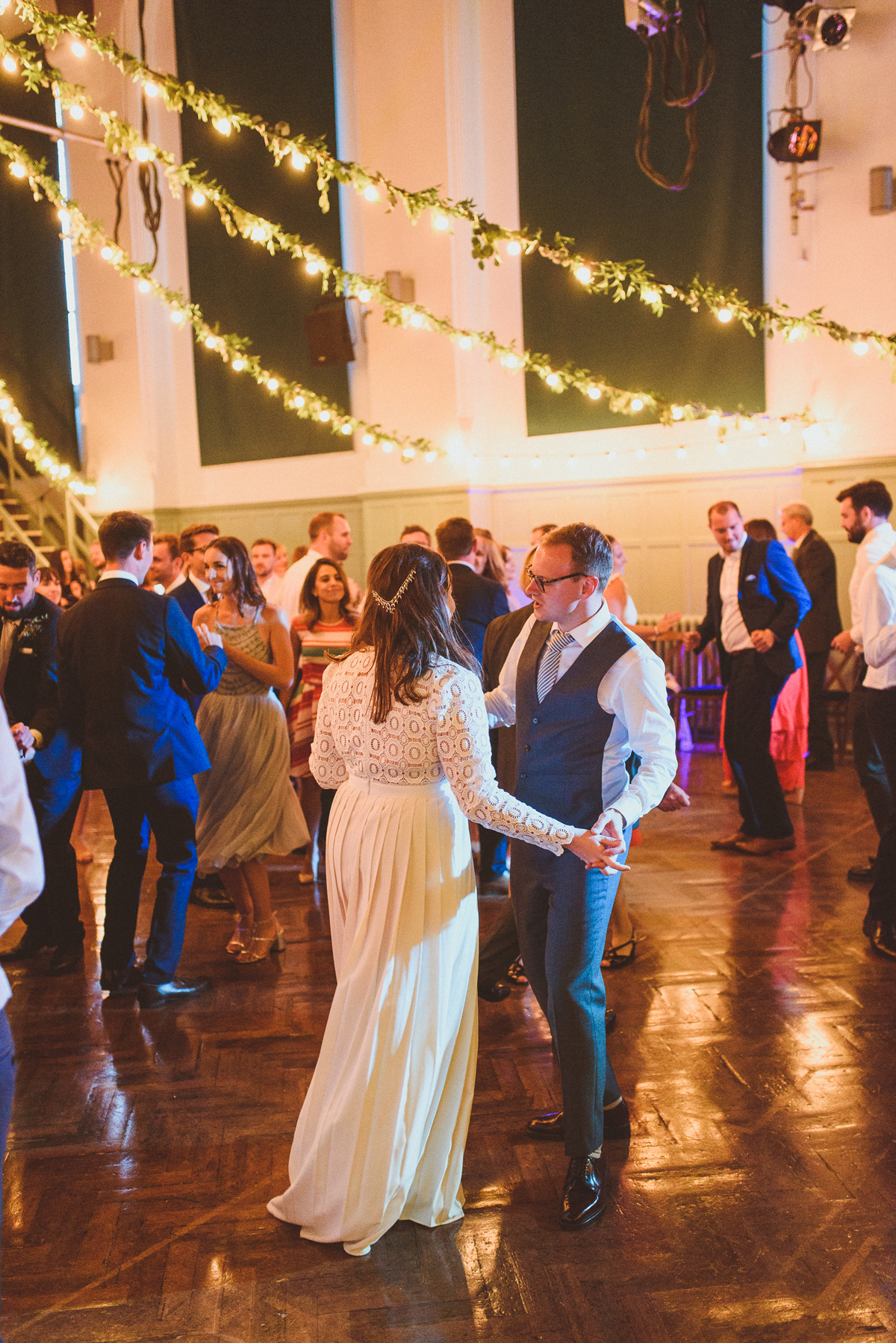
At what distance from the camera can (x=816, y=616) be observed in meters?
7.22

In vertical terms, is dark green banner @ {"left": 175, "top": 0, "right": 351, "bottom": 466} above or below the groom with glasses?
above

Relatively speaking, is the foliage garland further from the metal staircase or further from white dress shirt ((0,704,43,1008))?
the metal staircase

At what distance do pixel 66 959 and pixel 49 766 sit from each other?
29.2 inches

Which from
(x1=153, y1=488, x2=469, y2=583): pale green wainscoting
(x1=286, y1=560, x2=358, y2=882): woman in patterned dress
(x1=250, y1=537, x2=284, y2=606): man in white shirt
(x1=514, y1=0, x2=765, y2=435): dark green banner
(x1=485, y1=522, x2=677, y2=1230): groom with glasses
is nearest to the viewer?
(x1=485, y1=522, x2=677, y2=1230): groom with glasses

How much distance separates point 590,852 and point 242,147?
9.85m

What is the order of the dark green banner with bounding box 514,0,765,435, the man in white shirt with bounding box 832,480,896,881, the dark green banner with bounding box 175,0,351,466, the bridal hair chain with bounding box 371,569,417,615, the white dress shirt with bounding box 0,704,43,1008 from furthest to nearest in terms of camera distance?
the dark green banner with bounding box 175,0,351,466, the dark green banner with bounding box 514,0,765,435, the man in white shirt with bounding box 832,480,896,881, the bridal hair chain with bounding box 371,569,417,615, the white dress shirt with bounding box 0,704,43,1008

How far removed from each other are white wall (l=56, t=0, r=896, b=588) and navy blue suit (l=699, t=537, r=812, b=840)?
3.07 meters

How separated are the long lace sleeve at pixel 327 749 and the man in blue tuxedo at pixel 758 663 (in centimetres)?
317

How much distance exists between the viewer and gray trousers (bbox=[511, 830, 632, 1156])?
2332mm

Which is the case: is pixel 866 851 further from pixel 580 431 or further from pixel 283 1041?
pixel 580 431

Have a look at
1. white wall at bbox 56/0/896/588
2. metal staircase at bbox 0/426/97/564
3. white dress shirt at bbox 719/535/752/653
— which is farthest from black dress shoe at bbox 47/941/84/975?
metal staircase at bbox 0/426/97/564

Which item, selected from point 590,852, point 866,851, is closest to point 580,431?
point 866,851

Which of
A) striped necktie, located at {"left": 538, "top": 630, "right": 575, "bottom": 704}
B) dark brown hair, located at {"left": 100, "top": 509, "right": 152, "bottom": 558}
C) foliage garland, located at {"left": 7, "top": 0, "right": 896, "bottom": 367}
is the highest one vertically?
foliage garland, located at {"left": 7, "top": 0, "right": 896, "bottom": 367}

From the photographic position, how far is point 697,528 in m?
8.83
